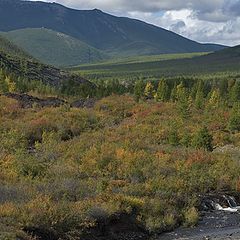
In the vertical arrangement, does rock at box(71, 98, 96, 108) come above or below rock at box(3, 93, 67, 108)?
below

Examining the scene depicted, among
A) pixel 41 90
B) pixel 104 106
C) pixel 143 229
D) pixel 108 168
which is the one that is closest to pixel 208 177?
pixel 108 168

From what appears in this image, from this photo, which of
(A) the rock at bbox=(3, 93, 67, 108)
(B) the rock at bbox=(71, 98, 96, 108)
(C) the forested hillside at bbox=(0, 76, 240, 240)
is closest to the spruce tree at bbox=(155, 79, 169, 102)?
(B) the rock at bbox=(71, 98, 96, 108)

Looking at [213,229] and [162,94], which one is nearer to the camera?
[213,229]

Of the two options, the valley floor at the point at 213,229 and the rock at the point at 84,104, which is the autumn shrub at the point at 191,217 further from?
the rock at the point at 84,104

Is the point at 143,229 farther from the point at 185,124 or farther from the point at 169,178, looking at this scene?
the point at 185,124

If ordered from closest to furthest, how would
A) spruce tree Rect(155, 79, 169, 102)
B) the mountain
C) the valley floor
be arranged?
the valley floor
spruce tree Rect(155, 79, 169, 102)
the mountain

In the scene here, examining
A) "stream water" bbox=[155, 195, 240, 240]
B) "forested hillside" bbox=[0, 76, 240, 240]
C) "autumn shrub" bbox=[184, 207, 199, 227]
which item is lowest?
"stream water" bbox=[155, 195, 240, 240]

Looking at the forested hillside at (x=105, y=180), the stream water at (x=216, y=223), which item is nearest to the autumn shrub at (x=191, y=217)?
the forested hillside at (x=105, y=180)

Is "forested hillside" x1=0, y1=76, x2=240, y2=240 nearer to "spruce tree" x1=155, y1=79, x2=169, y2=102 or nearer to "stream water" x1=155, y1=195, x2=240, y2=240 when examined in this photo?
"stream water" x1=155, y1=195, x2=240, y2=240

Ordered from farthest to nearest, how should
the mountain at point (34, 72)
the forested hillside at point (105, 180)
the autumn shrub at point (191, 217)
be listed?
the mountain at point (34, 72), the autumn shrub at point (191, 217), the forested hillside at point (105, 180)

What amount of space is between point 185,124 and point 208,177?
108 feet

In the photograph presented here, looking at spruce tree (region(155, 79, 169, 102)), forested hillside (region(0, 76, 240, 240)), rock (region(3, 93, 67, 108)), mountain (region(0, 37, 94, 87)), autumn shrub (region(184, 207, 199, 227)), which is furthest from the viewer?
mountain (region(0, 37, 94, 87))

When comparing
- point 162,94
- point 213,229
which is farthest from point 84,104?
point 213,229

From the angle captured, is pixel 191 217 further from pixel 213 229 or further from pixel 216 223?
pixel 216 223
